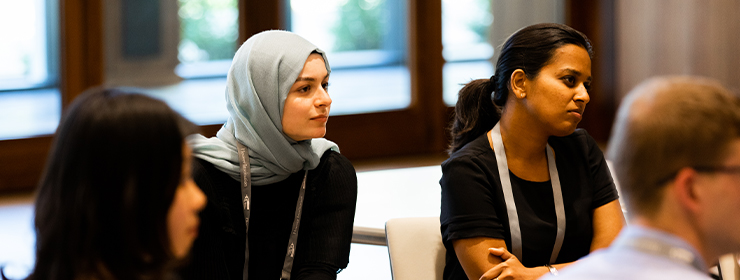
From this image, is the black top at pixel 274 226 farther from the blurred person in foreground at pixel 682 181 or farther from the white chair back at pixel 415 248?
the blurred person in foreground at pixel 682 181

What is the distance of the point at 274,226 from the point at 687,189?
46.3 inches

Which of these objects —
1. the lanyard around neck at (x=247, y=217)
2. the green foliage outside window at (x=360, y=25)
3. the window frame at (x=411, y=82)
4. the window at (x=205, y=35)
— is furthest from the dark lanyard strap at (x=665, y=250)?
the green foliage outside window at (x=360, y=25)

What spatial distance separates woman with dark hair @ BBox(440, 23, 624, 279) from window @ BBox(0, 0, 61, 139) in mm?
3722

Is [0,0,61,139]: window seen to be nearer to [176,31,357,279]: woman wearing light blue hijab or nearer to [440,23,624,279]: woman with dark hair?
[176,31,357,279]: woman wearing light blue hijab

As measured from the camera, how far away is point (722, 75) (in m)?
5.26

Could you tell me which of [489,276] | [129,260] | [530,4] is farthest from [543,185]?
[530,4]

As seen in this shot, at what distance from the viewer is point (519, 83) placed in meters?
2.07

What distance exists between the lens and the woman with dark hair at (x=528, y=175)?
1.91 m

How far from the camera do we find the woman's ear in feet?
6.74

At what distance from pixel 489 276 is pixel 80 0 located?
3.93m

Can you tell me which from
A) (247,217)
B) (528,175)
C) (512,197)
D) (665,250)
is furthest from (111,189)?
(528,175)

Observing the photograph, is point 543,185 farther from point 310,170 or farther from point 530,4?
point 530,4

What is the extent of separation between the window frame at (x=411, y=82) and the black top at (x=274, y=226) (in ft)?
10.1

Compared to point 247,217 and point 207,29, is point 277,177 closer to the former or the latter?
point 247,217
